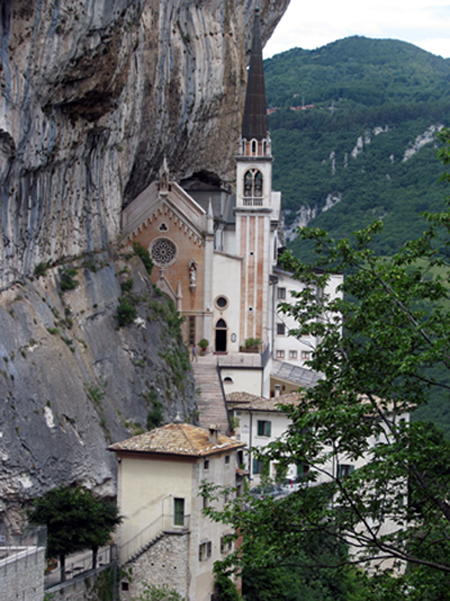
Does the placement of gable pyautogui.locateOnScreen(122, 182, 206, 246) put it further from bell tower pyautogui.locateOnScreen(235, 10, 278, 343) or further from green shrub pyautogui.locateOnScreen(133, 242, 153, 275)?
green shrub pyautogui.locateOnScreen(133, 242, 153, 275)

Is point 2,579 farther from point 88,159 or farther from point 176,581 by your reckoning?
point 88,159

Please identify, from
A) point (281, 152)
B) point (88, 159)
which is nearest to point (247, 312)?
point (88, 159)

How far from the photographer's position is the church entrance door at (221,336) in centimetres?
6869

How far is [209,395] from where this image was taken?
61781 millimetres

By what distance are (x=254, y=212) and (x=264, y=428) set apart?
55.3 ft

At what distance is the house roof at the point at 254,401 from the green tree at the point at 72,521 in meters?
19.8

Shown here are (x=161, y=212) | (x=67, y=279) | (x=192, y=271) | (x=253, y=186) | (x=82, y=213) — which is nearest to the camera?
(x=67, y=279)

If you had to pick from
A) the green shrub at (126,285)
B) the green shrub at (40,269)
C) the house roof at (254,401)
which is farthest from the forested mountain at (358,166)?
the green shrub at (40,269)

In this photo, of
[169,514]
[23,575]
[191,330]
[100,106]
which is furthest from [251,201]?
[23,575]

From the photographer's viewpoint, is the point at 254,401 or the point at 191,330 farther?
the point at 191,330

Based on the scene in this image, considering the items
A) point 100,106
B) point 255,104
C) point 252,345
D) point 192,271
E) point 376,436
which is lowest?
point 376,436

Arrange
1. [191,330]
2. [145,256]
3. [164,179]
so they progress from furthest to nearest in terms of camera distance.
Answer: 1. [191,330]
2. [164,179]
3. [145,256]

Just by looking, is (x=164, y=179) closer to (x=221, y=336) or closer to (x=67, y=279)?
(x=221, y=336)

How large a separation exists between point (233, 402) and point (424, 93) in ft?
429
